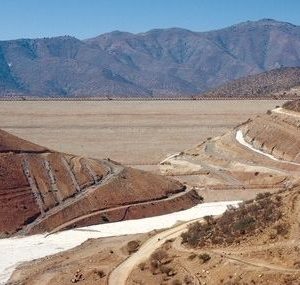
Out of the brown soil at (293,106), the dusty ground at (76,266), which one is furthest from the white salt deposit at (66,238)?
the brown soil at (293,106)

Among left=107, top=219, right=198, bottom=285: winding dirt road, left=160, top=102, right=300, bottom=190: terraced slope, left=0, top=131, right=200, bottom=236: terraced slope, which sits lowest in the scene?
left=160, top=102, right=300, bottom=190: terraced slope

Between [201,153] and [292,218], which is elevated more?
[292,218]

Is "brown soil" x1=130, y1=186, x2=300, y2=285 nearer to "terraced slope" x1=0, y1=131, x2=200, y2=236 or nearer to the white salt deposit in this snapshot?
the white salt deposit

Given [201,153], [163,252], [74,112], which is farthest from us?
[74,112]

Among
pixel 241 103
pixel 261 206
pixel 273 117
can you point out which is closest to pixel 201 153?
pixel 273 117

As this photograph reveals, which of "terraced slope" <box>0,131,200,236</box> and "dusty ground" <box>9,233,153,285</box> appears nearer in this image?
"dusty ground" <box>9,233,153,285</box>

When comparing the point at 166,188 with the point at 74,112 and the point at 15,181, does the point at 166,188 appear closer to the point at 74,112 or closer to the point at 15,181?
the point at 15,181

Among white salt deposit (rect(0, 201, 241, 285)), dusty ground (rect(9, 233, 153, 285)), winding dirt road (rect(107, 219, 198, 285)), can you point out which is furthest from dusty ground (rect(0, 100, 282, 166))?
winding dirt road (rect(107, 219, 198, 285))
